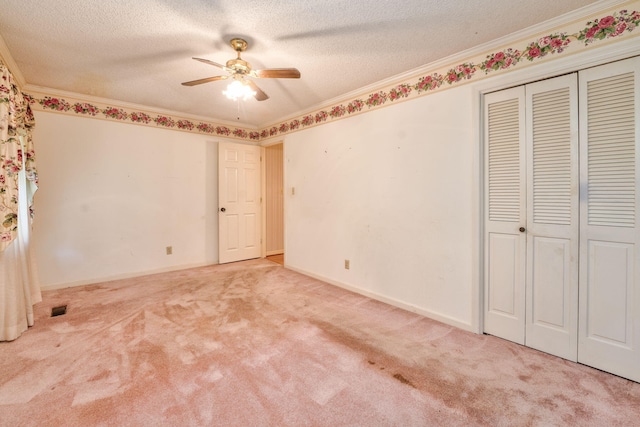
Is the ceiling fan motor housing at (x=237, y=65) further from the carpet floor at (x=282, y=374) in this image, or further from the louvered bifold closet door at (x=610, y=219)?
the louvered bifold closet door at (x=610, y=219)

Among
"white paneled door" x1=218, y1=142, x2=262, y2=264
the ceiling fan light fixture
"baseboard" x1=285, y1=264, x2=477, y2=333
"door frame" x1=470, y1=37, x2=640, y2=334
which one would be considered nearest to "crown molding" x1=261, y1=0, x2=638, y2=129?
"door frame" x1=470, y1=37, x2=640, y2=334

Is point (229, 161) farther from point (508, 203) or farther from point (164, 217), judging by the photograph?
point (508, 203)

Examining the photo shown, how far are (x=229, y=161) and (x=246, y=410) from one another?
3854 millimetres

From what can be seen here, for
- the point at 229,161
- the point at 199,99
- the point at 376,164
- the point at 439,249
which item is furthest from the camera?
the point at 229,161

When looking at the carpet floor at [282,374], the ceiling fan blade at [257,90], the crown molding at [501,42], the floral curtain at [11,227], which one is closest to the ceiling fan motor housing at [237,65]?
the ceiling fan blade at [257,90]

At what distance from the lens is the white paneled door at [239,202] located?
4613 mm

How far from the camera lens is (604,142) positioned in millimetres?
1824

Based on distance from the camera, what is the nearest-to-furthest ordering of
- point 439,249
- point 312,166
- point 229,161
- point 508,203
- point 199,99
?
point 508,203
point 439,249
point 199,99
point 312,166
point 229,161

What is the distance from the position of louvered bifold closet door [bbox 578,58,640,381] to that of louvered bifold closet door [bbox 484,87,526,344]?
35cm

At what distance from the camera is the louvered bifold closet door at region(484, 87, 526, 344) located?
7.14ft

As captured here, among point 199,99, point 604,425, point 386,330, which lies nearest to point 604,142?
point 604,425

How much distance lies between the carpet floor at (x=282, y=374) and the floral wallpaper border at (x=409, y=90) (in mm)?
2181

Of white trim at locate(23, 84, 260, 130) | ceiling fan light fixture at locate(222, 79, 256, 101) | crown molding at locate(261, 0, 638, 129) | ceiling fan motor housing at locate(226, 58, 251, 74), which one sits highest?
white trim at locate(23, 84, 260, 130)

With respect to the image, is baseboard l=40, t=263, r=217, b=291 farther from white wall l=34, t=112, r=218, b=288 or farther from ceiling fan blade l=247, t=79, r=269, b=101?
ceiling fan blade l=247, t=79, r=269, b=101
